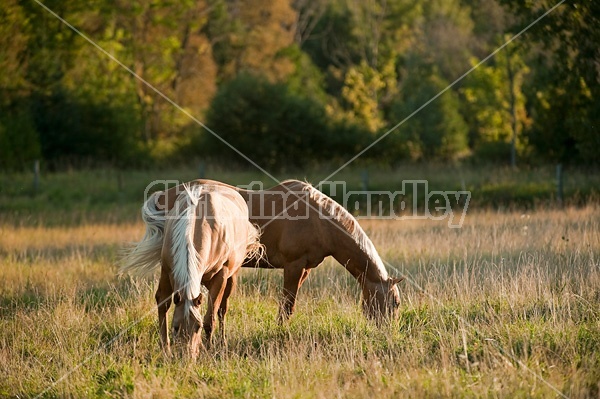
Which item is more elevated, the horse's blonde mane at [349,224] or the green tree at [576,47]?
the green tree at [576,47]

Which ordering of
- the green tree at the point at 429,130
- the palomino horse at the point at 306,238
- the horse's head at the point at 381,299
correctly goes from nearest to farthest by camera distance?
the horse's head at the point at 381,299
the palomino horse at the point at 306,238
the green tree at the point at 429,130

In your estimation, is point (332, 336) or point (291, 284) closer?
point (332, 336)

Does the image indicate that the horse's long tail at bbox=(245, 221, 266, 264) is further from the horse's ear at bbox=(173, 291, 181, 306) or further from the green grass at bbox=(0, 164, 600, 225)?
the green grass at bbox=(0, 164, 600, 225)

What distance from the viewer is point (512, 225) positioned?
1239 centimetres

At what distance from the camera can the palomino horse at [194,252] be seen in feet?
17.9

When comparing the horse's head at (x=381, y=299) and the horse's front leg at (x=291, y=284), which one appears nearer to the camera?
the horse's head at (x=381, y=299)

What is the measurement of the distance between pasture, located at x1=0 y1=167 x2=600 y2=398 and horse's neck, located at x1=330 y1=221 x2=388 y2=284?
1.27 ft

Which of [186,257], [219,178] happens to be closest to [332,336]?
[186,257]

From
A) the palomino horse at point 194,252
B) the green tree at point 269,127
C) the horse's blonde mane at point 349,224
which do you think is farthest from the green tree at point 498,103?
the palomino horse at point 194,252

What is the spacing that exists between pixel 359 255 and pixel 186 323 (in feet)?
8.59

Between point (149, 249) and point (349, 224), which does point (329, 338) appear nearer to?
point (349, 224)

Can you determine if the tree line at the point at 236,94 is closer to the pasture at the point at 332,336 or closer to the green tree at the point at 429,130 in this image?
the green tree at the point at 429,130

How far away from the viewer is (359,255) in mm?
7551

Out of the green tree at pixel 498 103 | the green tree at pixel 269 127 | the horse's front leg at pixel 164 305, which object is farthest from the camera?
the green tree at pixel 498 103
